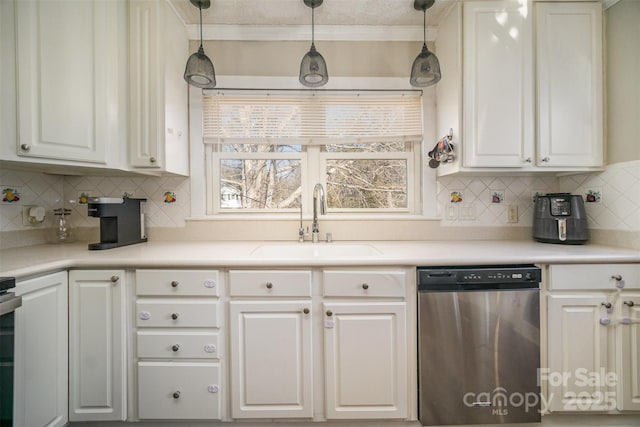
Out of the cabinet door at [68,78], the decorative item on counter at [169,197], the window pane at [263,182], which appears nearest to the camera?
the cabinet door at [68,78]

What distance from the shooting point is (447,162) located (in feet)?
6.22

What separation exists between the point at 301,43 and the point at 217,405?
7.77ft

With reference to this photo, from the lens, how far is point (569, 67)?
68.5 inches

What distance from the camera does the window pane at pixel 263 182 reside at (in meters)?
2.18

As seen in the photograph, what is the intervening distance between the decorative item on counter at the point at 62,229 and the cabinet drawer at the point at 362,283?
1889 mm

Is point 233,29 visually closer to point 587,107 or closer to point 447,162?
point 447,162

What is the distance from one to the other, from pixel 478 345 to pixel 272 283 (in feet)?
3.58

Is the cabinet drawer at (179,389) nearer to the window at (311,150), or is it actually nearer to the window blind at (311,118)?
the window at (311,150)

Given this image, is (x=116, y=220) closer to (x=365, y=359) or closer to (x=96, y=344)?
(x=96, y=344)

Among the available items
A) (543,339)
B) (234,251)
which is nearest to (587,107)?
(543,339)

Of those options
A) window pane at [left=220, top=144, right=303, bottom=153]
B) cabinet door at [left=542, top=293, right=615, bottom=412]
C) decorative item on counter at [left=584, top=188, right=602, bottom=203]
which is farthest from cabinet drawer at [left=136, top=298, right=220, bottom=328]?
decorative item on counter at [left=584, top=188, right=602, bottom=203]

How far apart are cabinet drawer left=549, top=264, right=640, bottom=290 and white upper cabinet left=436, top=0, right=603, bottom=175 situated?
0.63 metres

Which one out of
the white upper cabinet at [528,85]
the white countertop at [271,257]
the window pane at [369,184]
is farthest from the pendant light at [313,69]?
the white countertop at [271,257]

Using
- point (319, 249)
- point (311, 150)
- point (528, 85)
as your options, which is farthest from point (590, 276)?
point (311, 150)
